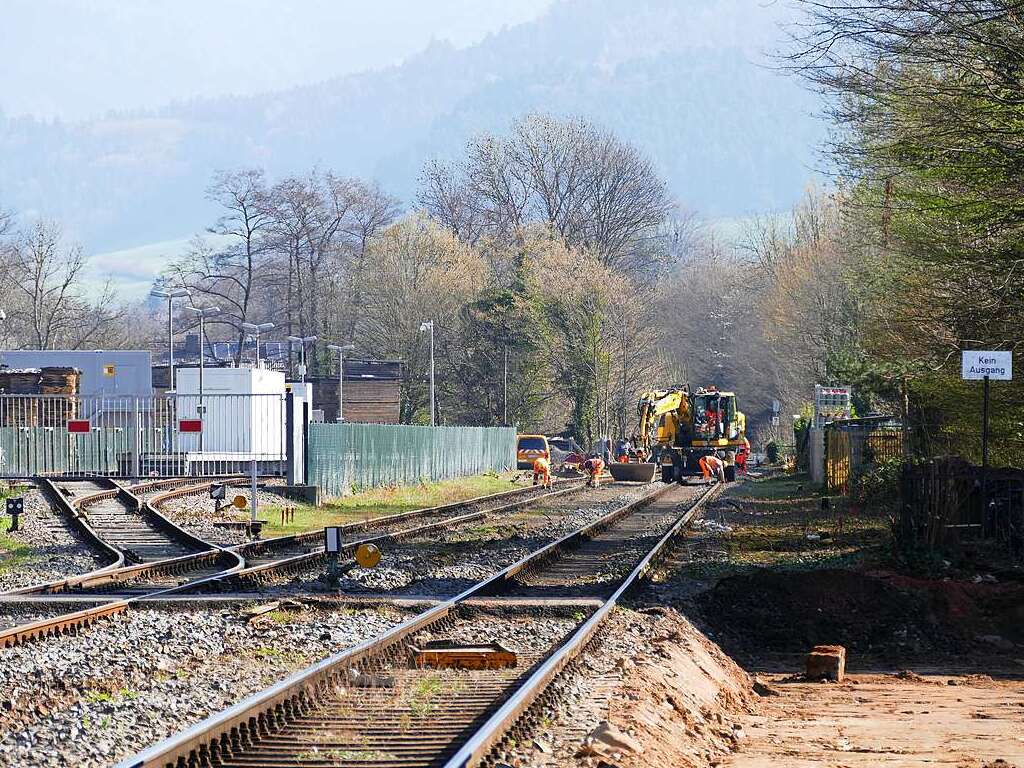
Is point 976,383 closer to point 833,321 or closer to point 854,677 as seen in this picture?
point 854,677

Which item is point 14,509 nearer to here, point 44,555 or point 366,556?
→ point 44,555

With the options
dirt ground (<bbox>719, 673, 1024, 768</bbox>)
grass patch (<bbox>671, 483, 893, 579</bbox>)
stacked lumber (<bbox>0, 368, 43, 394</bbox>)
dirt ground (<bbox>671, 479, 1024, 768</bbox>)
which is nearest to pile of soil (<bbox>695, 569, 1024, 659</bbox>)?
dirt ground (<bbox>671, 479, 1024, 768</bbox>)

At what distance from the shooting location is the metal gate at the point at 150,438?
32.9 meters

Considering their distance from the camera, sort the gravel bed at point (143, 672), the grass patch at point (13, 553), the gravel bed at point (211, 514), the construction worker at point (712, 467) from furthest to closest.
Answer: the construction worker at point (712, 467), the gravel bed at point (211, 514), the grass patch at point (13, 553), the gravel bed at point (143, 672)

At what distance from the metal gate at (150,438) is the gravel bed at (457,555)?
628 cm

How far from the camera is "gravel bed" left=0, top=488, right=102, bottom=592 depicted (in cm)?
1828

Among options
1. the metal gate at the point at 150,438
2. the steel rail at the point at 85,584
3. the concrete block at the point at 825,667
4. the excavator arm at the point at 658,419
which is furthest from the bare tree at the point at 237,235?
the concrete block at the point at 825,667

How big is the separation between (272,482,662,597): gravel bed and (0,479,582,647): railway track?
0.58 meters

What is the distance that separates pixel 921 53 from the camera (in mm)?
17016

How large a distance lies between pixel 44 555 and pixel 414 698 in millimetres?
12994

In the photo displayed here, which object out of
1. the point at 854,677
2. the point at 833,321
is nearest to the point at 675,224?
the point at 833,321

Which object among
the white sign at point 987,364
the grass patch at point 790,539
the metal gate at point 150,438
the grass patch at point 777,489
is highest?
the white sign at point 987,364

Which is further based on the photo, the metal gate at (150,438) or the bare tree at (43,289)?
the bare tree at (43,289)

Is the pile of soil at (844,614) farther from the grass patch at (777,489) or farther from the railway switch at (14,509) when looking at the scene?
the grass patch at (777,489)
